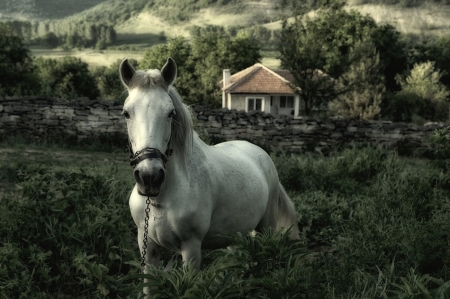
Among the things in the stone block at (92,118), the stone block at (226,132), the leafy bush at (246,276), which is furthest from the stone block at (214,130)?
the leafy bush at (246,276)

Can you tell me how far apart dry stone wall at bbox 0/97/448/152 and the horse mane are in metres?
10.6

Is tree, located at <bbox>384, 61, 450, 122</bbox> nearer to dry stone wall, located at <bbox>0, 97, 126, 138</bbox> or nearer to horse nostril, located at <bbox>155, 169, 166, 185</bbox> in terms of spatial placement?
dry stone wall, located at <bbox>0, 97, 126, 138</bbox>

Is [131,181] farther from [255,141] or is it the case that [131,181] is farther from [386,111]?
[386,111]

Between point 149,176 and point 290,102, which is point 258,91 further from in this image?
point 149,176

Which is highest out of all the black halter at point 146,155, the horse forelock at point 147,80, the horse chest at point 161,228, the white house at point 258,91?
the horse forelock at point 147,80

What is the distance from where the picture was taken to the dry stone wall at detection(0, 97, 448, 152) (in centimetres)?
1391

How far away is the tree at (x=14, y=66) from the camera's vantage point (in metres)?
41.1

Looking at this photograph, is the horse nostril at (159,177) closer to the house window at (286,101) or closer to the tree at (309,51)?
the tree at (309,51)

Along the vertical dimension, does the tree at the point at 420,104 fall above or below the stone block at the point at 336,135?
below

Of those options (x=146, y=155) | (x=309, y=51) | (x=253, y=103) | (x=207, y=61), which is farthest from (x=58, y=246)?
(x=207, y=61)

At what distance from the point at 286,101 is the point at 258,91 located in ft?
15.7

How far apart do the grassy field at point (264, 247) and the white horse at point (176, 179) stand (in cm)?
29

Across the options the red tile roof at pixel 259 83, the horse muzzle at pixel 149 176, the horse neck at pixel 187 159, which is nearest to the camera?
the horse muzzle at pixel 149 176

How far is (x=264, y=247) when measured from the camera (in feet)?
9.34
